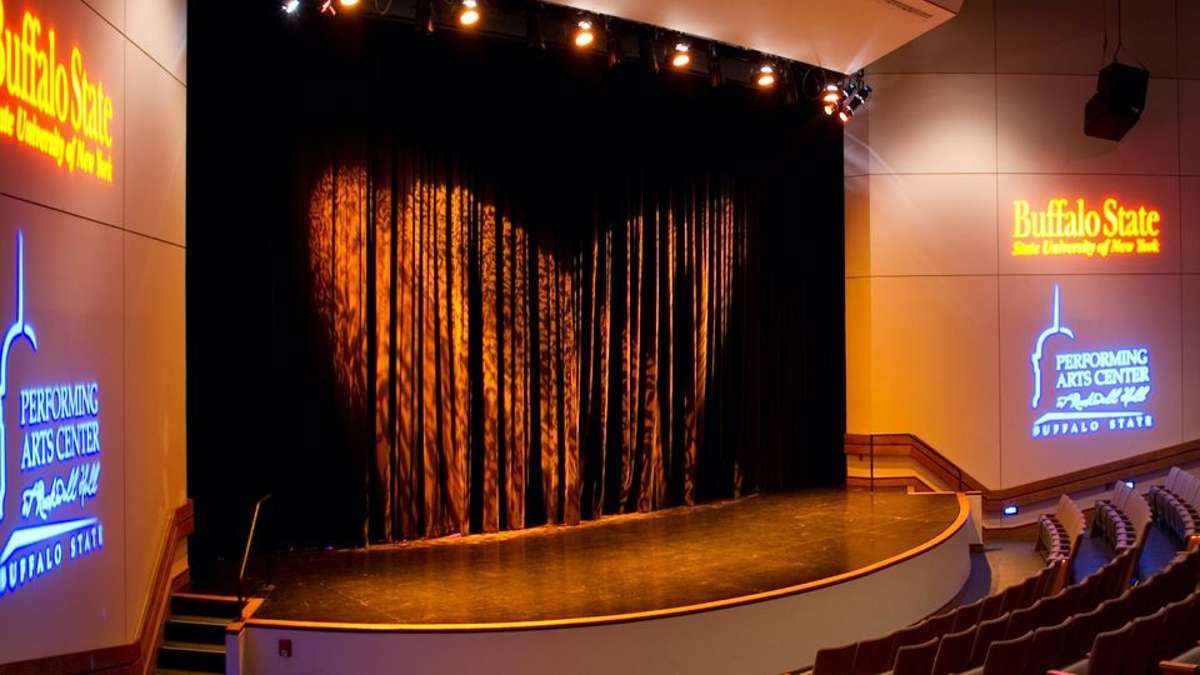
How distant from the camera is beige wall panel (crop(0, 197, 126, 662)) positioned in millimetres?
4328

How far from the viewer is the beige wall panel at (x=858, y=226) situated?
9766 millimetres

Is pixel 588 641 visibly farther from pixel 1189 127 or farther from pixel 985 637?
pixel 1189 127

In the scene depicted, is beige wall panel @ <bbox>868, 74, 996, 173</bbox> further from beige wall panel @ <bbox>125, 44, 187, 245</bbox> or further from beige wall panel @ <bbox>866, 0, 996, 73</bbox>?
beige wall panel @ <bbox>125, 44, 187, 245</bbox>

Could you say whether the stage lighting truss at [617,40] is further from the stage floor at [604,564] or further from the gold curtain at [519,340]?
the stage floor at [604,564]

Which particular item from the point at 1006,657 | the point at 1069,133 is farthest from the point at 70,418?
the point at 1069,133

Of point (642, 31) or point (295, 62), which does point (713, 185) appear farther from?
point (295, 62)

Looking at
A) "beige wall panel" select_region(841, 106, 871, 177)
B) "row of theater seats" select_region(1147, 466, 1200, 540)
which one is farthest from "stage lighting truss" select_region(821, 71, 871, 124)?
"row of theater seats" select_region(1147, 466, 1200, 540)

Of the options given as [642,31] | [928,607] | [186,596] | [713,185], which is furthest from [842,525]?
[186,596]

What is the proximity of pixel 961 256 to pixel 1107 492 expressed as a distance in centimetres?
240

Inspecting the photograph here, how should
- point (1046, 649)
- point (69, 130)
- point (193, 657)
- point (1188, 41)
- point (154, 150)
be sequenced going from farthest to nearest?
1. point (1188, 41)
2. point (154, 150)
3. point (193, 657)
4. point (69, 130)
5. point (1046, 649)

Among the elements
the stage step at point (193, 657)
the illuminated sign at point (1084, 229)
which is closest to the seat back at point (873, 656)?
the stage step at point (193, 657)

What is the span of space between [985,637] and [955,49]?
6.52 metres

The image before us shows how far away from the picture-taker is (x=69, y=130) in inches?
188

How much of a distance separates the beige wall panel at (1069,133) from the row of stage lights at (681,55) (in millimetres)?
1274
